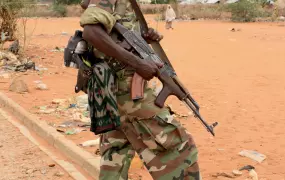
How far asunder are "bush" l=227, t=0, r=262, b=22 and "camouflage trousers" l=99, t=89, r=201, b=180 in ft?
94.2

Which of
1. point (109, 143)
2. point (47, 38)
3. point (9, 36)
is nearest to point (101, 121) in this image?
point (109, 143)

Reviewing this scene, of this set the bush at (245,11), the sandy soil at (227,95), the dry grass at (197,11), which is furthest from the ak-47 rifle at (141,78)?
the dry grass at (197,11)

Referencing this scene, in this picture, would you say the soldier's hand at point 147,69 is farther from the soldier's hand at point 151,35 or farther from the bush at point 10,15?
the bush at point 10,15

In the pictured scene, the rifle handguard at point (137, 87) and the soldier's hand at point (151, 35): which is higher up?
the soldier's hand at point (151, 35)

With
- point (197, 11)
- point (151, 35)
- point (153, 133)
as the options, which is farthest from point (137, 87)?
point (197, 11)

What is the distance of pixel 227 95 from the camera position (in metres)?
8.18

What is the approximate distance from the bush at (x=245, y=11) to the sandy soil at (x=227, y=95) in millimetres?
14083

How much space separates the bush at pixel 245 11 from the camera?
1193 inches

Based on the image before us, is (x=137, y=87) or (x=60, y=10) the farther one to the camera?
(x=60, y=10)

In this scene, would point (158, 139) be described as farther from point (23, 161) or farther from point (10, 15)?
point (10, 15)

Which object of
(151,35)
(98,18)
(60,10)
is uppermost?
(98,18)

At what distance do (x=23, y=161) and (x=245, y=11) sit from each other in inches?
1079

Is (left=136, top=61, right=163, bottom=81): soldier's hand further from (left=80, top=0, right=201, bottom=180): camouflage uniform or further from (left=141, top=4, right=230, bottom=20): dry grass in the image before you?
(left=141, top=4, right=230, bottom=20): dry grass

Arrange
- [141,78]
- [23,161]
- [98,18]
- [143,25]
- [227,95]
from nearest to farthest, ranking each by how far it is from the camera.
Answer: [98,18] < [141,78] < [143,25] < [23,161] < [227,95]
